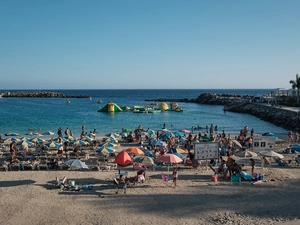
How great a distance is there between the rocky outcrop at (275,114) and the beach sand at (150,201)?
24.7 m

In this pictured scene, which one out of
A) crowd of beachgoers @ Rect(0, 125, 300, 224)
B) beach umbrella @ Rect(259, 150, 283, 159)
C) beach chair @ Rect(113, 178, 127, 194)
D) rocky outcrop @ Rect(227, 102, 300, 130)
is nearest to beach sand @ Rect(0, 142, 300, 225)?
crowd of beachgoers @ Rect(0, 125, 300, 224)

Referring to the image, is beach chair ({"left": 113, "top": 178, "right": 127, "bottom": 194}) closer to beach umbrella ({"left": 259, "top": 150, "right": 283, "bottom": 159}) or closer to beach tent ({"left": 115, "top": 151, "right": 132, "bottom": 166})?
beach tent ({"left": 115, "top": 151, "right": 132, "bottom": 166})

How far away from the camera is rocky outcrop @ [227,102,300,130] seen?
1485 inches

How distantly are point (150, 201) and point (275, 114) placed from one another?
38034mm

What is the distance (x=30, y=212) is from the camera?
10750mm

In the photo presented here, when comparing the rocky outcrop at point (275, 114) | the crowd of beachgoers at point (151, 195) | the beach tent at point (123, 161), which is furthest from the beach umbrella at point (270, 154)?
the rocky outcrop at point (275, 114)

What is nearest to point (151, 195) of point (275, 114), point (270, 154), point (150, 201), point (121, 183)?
point (150, 201)

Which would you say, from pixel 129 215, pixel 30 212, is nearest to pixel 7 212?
pixel 30 212

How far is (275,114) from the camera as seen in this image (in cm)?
4503

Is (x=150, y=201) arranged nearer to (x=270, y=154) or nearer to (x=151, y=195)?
(x=151, y=195)

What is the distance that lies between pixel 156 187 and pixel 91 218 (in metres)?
3.93

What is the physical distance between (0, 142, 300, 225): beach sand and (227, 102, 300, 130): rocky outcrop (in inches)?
972

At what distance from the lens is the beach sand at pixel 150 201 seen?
10.3m

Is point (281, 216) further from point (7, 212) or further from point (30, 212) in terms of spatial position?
point (7, 212)
